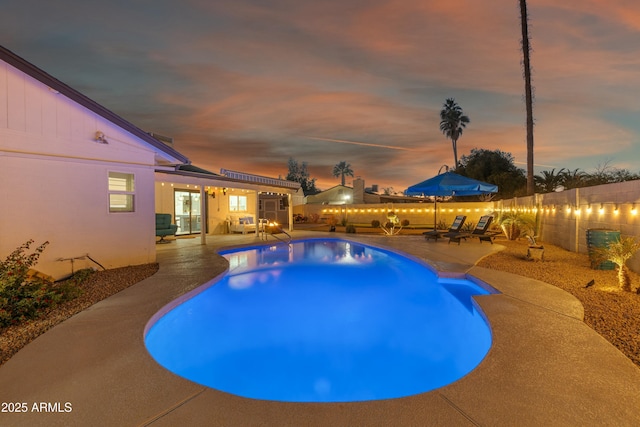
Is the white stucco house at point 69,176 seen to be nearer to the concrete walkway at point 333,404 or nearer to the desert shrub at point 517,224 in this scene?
the concrete walkway at point 333,404

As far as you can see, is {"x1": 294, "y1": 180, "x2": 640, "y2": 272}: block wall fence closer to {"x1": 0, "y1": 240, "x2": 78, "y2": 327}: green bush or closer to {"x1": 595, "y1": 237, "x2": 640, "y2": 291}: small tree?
{"x1": 595, "y1": 237, "x2": 640, "y2": 291}: small tree

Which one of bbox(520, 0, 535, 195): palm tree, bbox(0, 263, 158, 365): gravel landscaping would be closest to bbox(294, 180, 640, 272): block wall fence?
bbox(520, 0, 535, 195): palm tree

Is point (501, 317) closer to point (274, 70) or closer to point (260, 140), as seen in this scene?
point (274, 70)

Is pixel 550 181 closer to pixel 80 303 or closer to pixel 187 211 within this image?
pixel 187 211

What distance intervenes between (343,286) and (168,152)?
6130mm

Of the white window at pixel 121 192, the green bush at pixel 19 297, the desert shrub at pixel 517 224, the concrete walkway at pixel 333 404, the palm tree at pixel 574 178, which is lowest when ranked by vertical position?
the concrete walkway at pixel 333 404

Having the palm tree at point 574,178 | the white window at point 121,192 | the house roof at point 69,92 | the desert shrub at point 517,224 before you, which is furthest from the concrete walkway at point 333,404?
the palm tree at point 574,178

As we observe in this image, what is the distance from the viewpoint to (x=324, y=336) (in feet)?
15.3

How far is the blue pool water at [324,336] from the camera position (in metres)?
3.48

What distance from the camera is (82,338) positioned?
3387mm

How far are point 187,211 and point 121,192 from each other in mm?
8448

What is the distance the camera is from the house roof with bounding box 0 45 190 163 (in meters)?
5.53

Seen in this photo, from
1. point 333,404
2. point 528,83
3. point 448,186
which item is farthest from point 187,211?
point 528,83

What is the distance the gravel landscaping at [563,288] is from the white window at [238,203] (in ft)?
33.2
